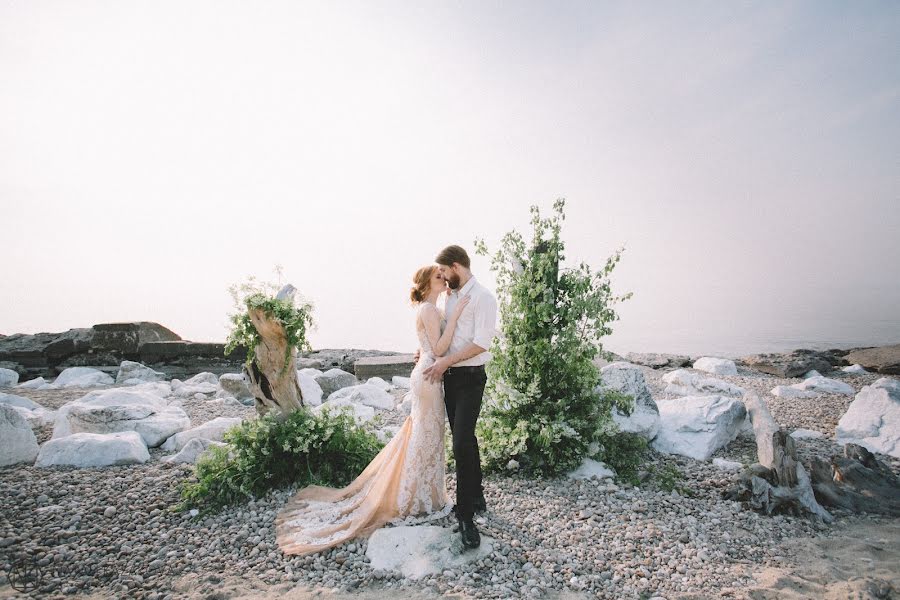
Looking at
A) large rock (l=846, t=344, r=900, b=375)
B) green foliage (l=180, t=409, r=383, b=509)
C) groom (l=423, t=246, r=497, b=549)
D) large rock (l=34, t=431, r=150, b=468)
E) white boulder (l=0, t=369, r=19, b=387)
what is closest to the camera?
groom (l=423, t=246, r=497, b=549)

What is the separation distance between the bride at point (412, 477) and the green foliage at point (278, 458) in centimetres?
72

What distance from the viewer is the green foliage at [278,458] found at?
5527 mm

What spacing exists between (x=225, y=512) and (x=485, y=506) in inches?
111

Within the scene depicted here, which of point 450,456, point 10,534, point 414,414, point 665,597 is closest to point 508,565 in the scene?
point 665,597

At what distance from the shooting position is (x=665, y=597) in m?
3.78

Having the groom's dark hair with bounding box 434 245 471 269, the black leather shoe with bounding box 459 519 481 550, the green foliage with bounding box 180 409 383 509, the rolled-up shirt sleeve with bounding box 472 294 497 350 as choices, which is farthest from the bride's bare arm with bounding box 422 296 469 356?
the green foliage with bounding box 180 409 383 509

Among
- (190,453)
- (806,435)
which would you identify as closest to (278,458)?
(190,453)

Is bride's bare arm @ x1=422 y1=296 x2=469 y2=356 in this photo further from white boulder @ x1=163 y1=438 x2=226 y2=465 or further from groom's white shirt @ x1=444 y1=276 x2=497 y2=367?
white boulder @ x1=163 y1=438 x2=226 y2=465

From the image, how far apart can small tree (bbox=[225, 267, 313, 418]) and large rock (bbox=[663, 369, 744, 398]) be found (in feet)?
26.7

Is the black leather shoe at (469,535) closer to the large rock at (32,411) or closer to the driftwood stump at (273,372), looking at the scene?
the driftwood stump at (273,372)

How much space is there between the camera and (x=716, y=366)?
13.6m

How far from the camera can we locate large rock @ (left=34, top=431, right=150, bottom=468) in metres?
6.44

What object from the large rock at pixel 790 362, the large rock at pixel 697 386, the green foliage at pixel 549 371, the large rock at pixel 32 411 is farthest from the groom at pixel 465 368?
the large rock at pixel 790 362

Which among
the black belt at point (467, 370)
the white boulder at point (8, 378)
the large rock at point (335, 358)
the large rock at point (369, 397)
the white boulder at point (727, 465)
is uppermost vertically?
the black belt at point (467, 370)
